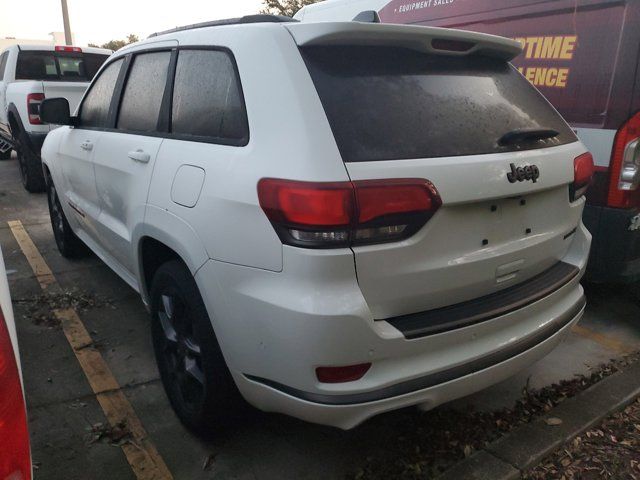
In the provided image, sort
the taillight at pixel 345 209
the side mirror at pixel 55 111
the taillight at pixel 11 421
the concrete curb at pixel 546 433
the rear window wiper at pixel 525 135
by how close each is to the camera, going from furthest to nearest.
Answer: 1. the side mirror at pixel 55 111
2. the concrete curb at pixel 546 433
3. the rear window wiper at pixel 525 135
4. the taillight at pixel 345 209
5. the taillight at pixel 11 421

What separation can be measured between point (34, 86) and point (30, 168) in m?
1.23

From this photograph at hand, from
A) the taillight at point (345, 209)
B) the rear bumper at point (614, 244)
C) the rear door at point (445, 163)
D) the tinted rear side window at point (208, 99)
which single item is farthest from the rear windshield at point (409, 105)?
the rear bumper at point (614, 244)

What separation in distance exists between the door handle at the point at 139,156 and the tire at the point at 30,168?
5605 millimetres

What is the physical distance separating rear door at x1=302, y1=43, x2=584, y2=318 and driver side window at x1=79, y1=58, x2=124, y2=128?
2.01m

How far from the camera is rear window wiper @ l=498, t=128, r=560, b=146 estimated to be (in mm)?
2215

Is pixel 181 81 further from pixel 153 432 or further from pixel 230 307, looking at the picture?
pixel 153 432

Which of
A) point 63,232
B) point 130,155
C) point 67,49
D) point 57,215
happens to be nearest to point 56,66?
point 67,49

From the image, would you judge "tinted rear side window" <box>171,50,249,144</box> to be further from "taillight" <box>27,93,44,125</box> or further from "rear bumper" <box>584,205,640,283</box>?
"taillight" <box>27,93,44,125</box>

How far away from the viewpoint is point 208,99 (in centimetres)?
243

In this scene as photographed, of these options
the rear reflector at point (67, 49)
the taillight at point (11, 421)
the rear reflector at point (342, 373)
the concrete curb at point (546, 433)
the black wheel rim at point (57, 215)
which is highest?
the rear reflector at point (67, 49)

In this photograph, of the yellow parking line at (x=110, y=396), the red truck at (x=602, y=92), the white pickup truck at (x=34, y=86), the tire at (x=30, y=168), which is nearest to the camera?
the yellow parking line at (x=110, y=396)

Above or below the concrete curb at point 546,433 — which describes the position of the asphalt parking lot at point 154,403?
below

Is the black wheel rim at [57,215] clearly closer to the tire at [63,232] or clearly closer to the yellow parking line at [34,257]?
the tire at [63,232]

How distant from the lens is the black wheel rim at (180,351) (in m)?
2.46
